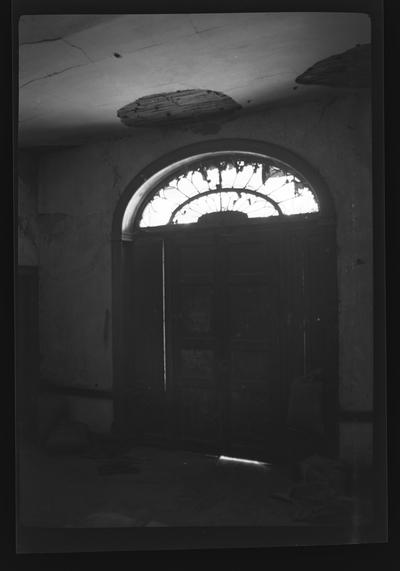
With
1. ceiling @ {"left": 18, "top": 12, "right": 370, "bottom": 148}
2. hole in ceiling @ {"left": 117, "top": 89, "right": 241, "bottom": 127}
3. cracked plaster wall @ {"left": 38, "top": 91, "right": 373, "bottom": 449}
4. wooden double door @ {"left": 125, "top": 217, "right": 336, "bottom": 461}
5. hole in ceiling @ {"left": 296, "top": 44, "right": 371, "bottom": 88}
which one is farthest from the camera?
wooden double door @ {"left": 125, "top": 217, "right": 336, "bottom": 461}

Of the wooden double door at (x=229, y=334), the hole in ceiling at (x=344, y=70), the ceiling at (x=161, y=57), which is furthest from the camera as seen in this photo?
the wooden double door at (x=229, y=334)

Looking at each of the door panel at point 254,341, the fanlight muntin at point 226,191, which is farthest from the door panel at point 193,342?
the fanlight muntin at point 226,191

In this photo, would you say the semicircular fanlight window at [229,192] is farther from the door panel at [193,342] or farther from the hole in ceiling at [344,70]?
the hole in ceiling at [344,70]

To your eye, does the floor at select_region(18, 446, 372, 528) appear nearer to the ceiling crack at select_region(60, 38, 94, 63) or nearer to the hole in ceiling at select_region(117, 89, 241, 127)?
the hole in ceiling at select_region(117, 89, 241, 127)

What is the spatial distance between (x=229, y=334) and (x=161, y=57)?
1772 millimetres

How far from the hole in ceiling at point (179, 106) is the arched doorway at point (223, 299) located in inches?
8.3

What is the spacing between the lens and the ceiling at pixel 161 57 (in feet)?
7.66

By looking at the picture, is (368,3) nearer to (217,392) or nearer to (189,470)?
(217,392)

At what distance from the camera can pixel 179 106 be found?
9.26ft

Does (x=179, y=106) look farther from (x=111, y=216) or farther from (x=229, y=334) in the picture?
(x=229, y=334)

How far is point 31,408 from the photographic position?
2830 mm

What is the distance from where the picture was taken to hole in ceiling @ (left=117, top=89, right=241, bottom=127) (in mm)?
Result: 2744

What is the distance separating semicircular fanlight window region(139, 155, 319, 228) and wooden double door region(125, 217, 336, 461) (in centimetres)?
14

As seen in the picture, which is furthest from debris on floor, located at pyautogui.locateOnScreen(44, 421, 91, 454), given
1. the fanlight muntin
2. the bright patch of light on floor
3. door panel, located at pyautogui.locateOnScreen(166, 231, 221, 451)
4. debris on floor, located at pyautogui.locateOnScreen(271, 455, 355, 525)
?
the fanlight muntin
